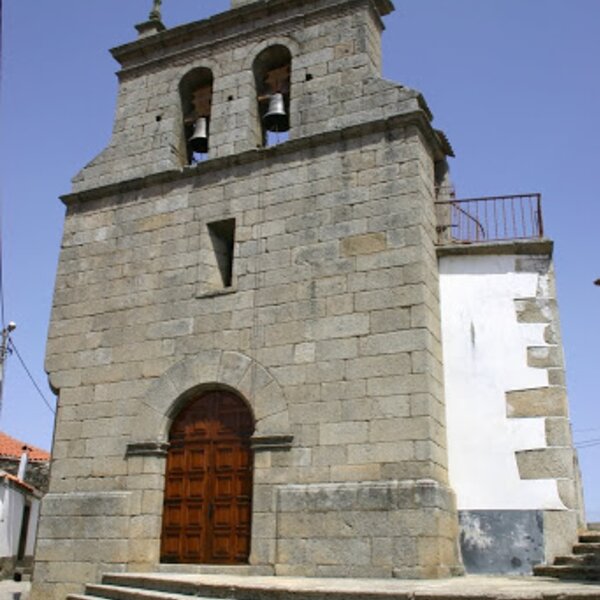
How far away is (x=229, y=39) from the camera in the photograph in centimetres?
1033

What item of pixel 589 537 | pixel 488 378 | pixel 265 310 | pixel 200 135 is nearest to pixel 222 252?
pixel 265 310

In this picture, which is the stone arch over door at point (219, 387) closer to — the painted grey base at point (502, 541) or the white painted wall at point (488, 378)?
the white painted wall at point (488, 378)

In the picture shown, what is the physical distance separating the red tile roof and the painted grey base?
18583 millimetres

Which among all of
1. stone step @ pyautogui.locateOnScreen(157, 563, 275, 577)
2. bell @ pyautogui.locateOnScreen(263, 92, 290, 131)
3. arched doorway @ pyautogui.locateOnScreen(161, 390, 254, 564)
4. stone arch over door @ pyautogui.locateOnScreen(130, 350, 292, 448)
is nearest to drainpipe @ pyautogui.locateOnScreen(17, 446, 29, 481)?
stone arch over door @ pyautogui.locateOnScreen(130, 350, 292, 448)

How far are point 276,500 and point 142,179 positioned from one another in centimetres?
469

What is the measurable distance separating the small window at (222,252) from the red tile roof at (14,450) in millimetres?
16197

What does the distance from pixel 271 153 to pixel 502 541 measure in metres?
5.16

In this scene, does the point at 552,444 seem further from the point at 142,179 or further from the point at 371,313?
the point at 142,179

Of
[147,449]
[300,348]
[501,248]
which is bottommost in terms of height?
[147,449]

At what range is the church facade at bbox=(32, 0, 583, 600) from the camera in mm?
7465

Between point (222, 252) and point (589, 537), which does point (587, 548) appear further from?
point (222, 252)

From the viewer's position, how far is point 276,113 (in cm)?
962

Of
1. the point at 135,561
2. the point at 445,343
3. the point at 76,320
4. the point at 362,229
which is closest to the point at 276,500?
the point at 135,561

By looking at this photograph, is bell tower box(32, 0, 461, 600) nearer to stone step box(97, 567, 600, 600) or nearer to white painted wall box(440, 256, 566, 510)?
white painted wall box(440, 256, 566, 510)
